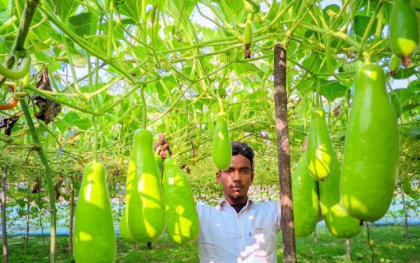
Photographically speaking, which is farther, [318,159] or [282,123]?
[282,123]

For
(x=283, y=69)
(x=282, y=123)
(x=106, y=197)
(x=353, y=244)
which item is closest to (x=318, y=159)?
(x=282, y=123)

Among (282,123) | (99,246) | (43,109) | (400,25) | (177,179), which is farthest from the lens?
(43,109)

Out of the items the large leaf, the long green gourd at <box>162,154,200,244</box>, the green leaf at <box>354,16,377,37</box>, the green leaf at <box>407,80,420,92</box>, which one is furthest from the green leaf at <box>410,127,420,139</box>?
the large leaf

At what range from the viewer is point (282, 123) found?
1.04 metres

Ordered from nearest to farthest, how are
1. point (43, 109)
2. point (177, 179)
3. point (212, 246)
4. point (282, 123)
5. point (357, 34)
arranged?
point (282, 123) < point (177, 179) < point (43, 109) < point (357, 34) < point (212, 246)

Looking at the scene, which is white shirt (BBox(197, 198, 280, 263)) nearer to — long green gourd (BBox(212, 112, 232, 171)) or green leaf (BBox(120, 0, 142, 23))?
long green gourd (BBox(212, 112, 232, 171))

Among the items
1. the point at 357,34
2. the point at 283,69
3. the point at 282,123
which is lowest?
the point at 282,123

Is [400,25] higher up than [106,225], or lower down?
higher up

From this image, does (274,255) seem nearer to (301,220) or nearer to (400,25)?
(301,220)

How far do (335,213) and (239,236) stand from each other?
4.16 feet

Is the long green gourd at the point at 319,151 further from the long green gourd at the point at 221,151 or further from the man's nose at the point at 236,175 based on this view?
the man's nose at the point at 236,175

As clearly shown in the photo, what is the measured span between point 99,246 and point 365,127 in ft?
2.01

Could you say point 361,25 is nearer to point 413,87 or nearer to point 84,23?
point 413,87

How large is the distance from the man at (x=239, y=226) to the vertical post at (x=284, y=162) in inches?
45.2
